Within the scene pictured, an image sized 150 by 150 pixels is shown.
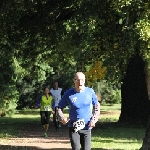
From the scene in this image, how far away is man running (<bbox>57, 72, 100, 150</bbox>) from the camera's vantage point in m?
8.16

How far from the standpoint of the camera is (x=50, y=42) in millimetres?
25422

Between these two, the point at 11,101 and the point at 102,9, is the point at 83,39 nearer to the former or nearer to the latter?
the point at 102,9

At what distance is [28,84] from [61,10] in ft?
88.5

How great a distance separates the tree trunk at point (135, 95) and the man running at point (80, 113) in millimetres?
14901

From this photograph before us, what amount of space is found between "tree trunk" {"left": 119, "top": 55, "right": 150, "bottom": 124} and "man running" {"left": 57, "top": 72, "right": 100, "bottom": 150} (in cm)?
1490

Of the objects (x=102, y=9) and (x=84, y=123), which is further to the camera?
(x=102, y=9)

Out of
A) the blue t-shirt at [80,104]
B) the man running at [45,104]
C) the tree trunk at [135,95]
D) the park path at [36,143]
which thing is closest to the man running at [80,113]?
the blue t-shirt at [80,104]

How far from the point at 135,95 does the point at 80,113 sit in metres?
15.8

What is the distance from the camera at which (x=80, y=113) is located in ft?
26.9

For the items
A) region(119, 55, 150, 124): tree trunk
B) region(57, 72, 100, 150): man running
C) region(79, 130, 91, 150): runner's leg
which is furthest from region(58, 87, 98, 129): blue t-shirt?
region(119, 55, 150, 124): tree trunk

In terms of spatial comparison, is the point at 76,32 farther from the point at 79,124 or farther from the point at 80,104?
the point at 79,124

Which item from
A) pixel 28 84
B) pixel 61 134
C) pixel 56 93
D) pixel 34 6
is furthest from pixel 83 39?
pixel 28 84

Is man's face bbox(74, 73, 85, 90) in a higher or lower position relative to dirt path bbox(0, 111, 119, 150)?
higher

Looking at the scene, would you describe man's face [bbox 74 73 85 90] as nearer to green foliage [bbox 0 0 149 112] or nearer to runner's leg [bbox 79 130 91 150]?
runner's leg [bbox 79 130 91 150]
